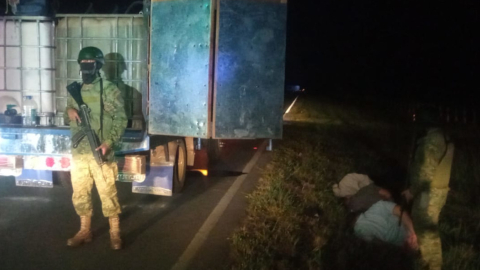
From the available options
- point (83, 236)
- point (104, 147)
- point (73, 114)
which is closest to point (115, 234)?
point (83, 236)

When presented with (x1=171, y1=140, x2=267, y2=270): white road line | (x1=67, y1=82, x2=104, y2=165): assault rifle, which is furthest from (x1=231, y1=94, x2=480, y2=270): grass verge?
(x1=67, y1=82, x2=104, y2=165): assault rifle

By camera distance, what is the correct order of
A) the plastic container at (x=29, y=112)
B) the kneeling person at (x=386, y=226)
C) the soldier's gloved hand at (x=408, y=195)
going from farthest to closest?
the plastic container at (x=29, y=112), the kneeling person at (x=386, y=226), the soldier's gloved hand at (x=408, y=195)

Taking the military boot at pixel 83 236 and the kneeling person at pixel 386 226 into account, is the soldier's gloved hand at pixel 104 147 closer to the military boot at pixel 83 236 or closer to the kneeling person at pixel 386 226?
the military boot at pixel 83 236

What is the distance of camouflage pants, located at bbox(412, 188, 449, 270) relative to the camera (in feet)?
17.0

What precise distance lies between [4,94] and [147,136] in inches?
79.7

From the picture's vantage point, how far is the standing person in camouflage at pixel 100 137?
5711mm

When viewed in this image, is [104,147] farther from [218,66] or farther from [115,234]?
[218,66]

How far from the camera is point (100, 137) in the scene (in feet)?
19.0

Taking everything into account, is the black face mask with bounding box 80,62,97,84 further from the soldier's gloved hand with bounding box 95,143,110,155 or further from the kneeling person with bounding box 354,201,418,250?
the kneeling person with bounding box 354,201,418,250

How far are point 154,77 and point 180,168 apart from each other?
2374 mm

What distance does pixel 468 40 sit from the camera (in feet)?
86.3

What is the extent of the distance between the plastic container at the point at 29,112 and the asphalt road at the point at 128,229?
1136 mm

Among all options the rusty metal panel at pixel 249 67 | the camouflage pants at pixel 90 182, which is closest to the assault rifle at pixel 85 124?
the camouflage pants at pixel 90 182

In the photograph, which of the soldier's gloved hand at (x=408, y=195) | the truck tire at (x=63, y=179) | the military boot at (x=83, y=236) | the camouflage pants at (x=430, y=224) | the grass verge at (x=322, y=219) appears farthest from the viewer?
the truck tire at (x=63, y=179)
